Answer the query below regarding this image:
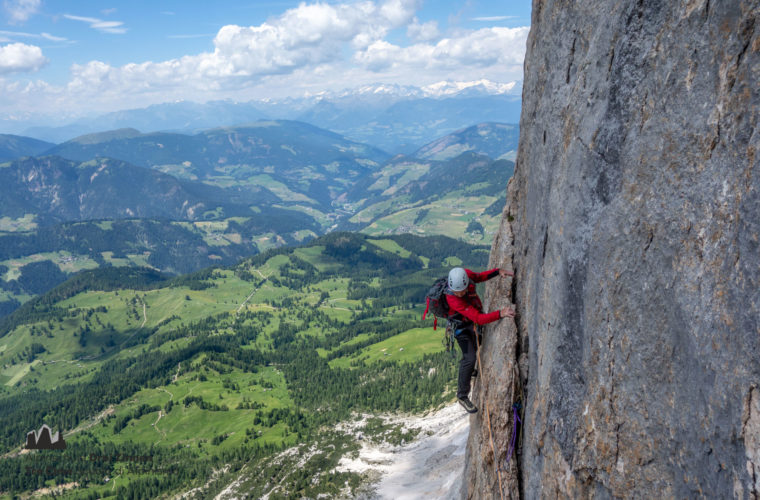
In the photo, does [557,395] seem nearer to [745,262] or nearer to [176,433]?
[745,262]

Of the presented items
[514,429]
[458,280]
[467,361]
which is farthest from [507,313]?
[514,429]

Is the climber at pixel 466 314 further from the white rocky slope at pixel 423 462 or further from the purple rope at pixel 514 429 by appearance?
the white rocky slope at pixel 423 462

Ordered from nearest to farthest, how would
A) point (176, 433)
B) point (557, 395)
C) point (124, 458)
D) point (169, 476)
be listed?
1. point (557, 395)
2. point (169, 476)
3. point (124, 458)
4. point (176, 433)

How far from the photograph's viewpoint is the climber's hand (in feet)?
49.1

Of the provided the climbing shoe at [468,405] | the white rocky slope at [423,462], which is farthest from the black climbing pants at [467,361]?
the white rocky slope at [423,462]

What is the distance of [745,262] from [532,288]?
7255 millimetres

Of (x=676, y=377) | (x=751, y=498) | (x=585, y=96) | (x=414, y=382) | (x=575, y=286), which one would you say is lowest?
(x=414, y=382)

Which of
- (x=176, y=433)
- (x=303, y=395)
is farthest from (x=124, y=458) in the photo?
(x=303, y=395)

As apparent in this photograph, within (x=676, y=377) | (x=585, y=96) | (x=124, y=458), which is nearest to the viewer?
(x=676, y=377)

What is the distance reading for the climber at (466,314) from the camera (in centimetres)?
1509

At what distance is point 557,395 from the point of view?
37.8 feet

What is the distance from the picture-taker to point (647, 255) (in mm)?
8641

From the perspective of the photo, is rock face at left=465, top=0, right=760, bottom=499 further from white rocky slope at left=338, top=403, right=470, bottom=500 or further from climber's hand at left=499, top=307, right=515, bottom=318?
white rocky slope at left=338, top=403, right=470, bottom=500

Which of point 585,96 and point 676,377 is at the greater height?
point 585,96
